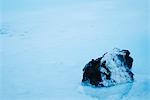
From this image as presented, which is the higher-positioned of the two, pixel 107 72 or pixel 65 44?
pixel 65 44

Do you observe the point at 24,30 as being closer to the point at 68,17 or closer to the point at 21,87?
the point at 68,17

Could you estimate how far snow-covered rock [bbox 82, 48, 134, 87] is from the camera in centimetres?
257

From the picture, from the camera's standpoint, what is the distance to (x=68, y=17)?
3314 mm

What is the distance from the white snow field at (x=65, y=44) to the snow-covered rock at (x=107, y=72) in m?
0.05

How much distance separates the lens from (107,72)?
257 centimetres

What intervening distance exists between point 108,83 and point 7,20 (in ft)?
3.88

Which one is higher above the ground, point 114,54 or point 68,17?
point 68,17

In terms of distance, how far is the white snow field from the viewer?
2.58 m

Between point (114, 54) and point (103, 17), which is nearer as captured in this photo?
point (114, 54)

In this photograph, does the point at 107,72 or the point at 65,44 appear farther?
the point at 65,44

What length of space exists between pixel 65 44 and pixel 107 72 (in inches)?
26.1

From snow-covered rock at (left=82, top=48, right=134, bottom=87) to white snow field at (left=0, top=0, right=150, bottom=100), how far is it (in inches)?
2.2

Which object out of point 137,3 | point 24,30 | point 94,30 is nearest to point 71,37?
point 94,30

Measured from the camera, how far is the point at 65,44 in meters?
3.12
